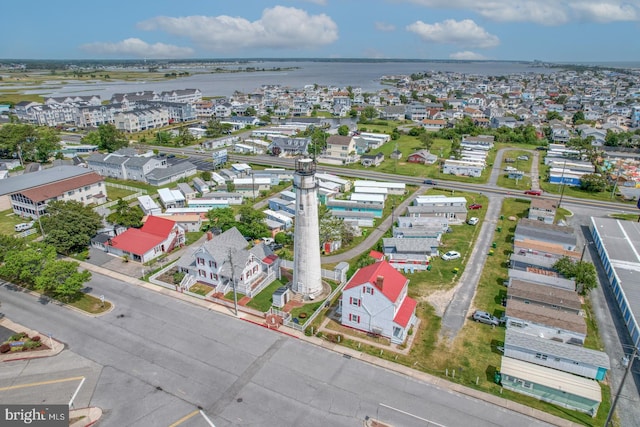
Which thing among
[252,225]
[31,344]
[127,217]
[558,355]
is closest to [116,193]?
[127,217]

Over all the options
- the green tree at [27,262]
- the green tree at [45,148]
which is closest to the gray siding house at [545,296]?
the green tree at [27,262]

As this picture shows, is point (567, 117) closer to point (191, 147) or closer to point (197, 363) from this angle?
point (191, 147)

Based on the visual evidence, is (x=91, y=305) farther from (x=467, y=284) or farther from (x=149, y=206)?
(x=467, y=284)

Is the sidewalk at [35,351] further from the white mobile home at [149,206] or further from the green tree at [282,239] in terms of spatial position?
the white mobile home at [149,206]

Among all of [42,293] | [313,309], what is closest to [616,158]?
[313,309]

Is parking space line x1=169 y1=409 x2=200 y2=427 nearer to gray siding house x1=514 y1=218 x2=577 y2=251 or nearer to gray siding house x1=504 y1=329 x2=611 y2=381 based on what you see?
gray siding house x1=504 y1=329 x2=611 y2=381

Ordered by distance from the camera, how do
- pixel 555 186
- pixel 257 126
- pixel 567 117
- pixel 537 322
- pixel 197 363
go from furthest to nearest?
1. pixel 567 117
2. pixel 257 126
3. pixel 555 186
4. pixel 537 322
5. pixel 197 363
